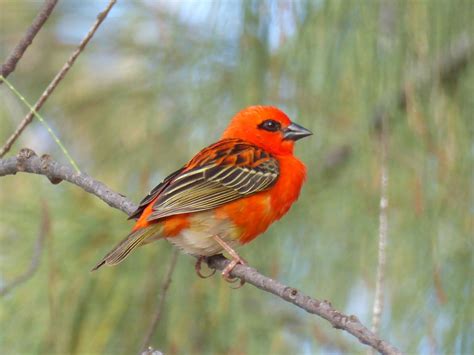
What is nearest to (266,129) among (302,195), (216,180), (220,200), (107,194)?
(302,195)

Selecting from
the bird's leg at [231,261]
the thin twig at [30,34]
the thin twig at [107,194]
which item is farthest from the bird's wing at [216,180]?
the thin twig at [30,34]

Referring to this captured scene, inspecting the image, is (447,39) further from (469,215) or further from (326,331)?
(326,331)

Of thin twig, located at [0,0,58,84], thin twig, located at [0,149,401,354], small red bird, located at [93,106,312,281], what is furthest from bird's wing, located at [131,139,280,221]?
thin twig, located at [0,0,58,84]

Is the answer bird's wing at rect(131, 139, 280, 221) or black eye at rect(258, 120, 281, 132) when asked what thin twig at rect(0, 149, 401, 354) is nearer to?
bird's wing at rect(131, 139, 280, 221)

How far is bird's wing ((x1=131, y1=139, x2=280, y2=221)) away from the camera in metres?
2.88

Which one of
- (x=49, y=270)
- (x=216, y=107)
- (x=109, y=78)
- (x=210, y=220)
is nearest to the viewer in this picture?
(x=210, y=220)

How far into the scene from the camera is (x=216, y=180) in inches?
122

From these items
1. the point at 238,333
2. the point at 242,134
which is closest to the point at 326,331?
the point at 238,333

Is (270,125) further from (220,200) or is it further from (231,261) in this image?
(231,261)

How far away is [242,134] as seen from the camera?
351cm

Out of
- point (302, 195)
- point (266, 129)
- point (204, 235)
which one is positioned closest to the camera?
point (204, 235)

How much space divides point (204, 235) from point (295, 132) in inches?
27.4

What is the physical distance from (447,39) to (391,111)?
1.04 ft

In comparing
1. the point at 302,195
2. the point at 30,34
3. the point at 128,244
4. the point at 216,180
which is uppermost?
the point at 302,195
